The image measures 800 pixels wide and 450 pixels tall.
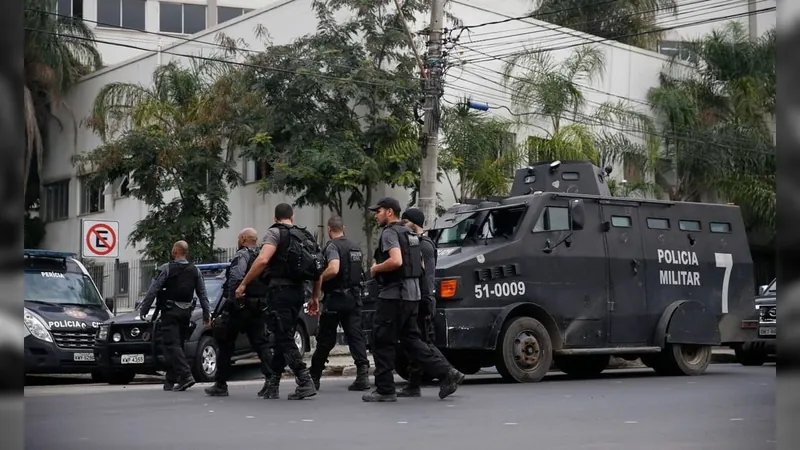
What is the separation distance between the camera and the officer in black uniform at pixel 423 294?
38.6ft

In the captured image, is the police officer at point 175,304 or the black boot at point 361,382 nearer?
the black boot at point 361,382

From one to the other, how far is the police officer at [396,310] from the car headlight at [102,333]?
5.65m

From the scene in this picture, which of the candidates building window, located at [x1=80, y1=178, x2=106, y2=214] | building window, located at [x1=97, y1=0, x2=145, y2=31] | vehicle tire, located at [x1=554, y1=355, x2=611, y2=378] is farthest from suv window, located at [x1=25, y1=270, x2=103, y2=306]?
building window, located at [x1=97, y1=0, x2=145, y2=31]

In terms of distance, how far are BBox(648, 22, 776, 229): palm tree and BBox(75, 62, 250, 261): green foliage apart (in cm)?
1155

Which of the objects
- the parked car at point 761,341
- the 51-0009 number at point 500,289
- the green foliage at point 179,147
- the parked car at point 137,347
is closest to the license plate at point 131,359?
the parked car at point 137,347

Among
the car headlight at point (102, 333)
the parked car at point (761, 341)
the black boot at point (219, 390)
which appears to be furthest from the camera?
the parked car at point (761, 341)

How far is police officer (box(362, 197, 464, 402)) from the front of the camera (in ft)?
35.6

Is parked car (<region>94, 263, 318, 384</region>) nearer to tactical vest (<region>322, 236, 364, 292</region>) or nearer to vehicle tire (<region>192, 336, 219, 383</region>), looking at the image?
vehicle tire (<region>192, 336, 219, 383</region>)

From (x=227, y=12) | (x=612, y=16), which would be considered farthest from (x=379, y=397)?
(x=227, y=12)

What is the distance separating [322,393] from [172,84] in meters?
17.2

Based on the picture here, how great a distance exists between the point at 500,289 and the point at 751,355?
6.83 meters

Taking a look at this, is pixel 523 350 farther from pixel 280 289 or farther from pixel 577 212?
pixel 280 289

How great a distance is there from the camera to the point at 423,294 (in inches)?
466

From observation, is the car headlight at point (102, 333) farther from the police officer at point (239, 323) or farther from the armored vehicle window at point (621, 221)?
the armored vehicle window at point (621, 221)
